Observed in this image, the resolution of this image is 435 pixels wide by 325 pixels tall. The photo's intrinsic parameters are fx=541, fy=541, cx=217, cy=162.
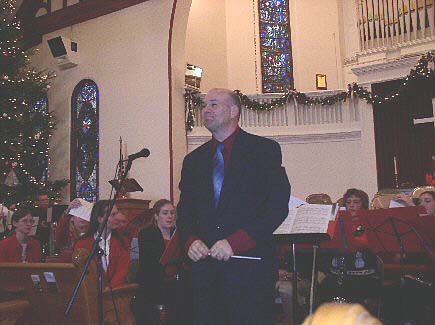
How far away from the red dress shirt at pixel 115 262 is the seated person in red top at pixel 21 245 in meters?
1.15

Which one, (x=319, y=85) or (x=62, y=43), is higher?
(x=62, y=43)

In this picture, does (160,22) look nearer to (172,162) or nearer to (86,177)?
(172,162)

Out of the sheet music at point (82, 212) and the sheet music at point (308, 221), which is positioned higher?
the sheet music at point (82, 212)

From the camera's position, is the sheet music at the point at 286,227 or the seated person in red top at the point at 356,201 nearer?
the sheet music at the point at 286,227

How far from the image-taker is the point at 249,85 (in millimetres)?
11984

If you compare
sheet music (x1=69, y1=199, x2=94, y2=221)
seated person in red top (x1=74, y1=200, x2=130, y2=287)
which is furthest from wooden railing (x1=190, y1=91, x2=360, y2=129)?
seated person in red top (x1=74, y1=200, x2=130, y2=287)

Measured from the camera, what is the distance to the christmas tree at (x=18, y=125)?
8789 millimetres

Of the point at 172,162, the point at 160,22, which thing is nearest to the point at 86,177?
the point at 172,162

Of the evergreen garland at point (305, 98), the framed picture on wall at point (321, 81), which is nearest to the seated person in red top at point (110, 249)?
the evergreen garland at point (305, 98)

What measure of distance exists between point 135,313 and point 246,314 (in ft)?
7.52

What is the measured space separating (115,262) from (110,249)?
11 centimetres

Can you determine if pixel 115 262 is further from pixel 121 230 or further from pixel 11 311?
pixel 121 230

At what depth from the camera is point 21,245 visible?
537 centimetres

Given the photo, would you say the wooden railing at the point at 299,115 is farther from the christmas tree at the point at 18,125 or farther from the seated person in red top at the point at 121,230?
the seated person in red top at the point at 121,230
